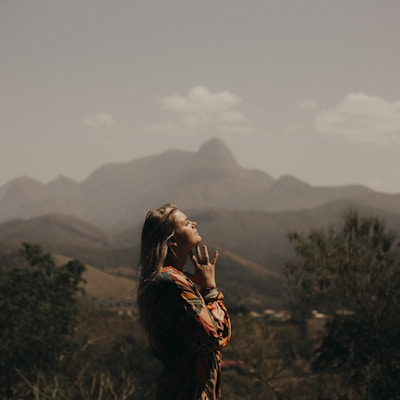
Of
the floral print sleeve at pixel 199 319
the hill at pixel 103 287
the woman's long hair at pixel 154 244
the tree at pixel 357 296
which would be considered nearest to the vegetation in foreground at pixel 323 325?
the tree at pixel 357 296

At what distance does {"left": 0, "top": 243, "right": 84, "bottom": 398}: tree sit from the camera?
26.5m

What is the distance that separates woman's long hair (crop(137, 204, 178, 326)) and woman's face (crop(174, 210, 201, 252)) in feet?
0.13

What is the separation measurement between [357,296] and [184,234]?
21.7 metres

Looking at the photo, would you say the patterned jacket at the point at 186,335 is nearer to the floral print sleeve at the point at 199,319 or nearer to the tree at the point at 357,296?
the floral print sleeve at the point at 199,319

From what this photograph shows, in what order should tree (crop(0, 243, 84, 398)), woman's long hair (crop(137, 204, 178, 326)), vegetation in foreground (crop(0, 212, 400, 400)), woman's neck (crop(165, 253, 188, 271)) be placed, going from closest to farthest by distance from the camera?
woman's long hair (crop(137, 204, 178, 326))
woman's neck (crop(165, 253, 188, 271))
vegetation in foreground (crop(0, 212, 400, 400))
tree (crop(0, 243, 84, 398))

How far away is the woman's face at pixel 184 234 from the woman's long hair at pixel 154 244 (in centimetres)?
4

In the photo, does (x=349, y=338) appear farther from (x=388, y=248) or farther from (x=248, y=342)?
(x=248, y=342)

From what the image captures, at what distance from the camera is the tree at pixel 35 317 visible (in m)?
26.5

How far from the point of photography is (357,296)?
77.1 feet

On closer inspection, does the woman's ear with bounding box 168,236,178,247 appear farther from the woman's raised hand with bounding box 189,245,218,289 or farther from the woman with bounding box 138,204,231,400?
the woman's raised hand with bounding box 189,245,218,289

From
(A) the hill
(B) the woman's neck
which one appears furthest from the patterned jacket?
(A) the hill

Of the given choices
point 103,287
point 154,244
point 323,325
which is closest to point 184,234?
point 154,244

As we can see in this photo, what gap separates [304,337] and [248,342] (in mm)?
30455

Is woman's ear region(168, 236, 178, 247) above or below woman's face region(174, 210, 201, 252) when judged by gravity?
below
